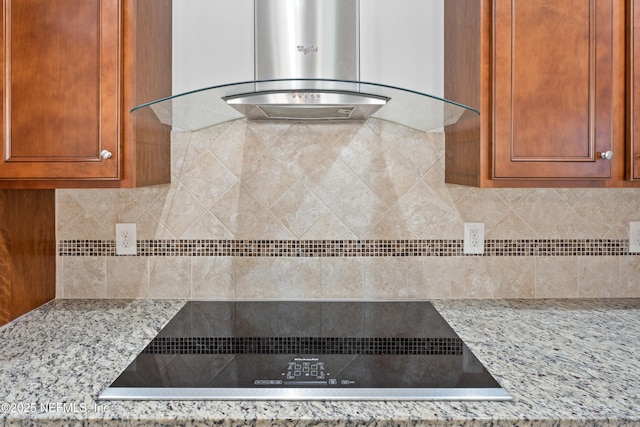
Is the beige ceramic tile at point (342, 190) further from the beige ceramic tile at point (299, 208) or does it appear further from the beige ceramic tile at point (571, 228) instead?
the beige ceramic tile at point (571, 228)

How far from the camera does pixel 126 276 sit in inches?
68.4

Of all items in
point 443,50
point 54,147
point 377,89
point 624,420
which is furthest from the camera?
point 443,50

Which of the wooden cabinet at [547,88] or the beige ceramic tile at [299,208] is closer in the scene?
the wooden cabinet at [547,88]

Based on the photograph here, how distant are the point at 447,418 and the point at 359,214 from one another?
34.6 inches

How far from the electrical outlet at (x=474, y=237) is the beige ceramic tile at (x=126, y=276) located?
1.11 metres

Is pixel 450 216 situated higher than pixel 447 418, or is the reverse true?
pixel 450 216

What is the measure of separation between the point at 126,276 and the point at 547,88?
1458 mm

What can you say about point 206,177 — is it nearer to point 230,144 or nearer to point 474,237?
point 230,144

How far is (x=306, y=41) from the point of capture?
1.32 m

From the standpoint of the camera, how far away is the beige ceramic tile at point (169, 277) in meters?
1.74

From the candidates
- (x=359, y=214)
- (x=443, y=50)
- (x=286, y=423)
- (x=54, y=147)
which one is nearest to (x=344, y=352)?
(x=286, y=423)

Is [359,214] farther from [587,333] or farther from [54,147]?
[54,147]

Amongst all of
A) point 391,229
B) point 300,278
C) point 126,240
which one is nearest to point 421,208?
point 391,229

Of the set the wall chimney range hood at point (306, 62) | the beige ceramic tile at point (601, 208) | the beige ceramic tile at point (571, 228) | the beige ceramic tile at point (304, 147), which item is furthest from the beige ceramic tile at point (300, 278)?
the beige ceramic tile at point (601, 208)
